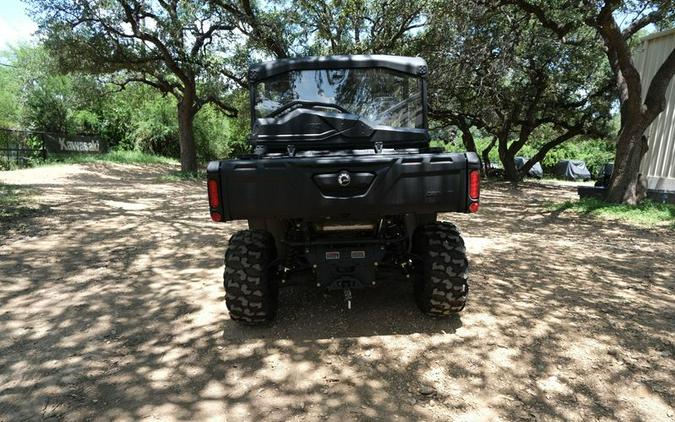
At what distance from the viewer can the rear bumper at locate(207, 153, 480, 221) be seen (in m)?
3.09

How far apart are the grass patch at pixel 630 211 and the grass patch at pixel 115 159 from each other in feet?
65.6

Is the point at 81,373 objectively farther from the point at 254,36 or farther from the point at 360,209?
the point at 254,36

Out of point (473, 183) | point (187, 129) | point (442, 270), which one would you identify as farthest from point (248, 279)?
point (187, 129)

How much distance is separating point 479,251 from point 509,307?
2.44m

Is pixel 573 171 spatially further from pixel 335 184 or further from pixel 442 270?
pixel 335 184

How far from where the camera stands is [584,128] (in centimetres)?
2041

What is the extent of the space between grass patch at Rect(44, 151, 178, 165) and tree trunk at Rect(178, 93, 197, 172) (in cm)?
522

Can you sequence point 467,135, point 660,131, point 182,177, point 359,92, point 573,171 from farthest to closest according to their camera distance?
point 573,171, point 467,135, point 182,177, point 660,131, point 359,92

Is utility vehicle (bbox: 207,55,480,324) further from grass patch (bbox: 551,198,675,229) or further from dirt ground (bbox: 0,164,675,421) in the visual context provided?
grass patch (bbox: 551,198,675,229)

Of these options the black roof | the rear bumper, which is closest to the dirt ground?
the rear bumper

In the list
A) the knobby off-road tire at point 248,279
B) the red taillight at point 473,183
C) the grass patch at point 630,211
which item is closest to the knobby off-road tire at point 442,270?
the red taillight at point 473,183

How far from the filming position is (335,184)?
3092 millimetres

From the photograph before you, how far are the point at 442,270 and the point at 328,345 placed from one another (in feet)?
3.38

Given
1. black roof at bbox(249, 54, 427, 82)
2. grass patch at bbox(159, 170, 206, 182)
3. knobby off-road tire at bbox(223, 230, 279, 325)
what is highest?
black roof at bbox(249, 54, 427, 82)
